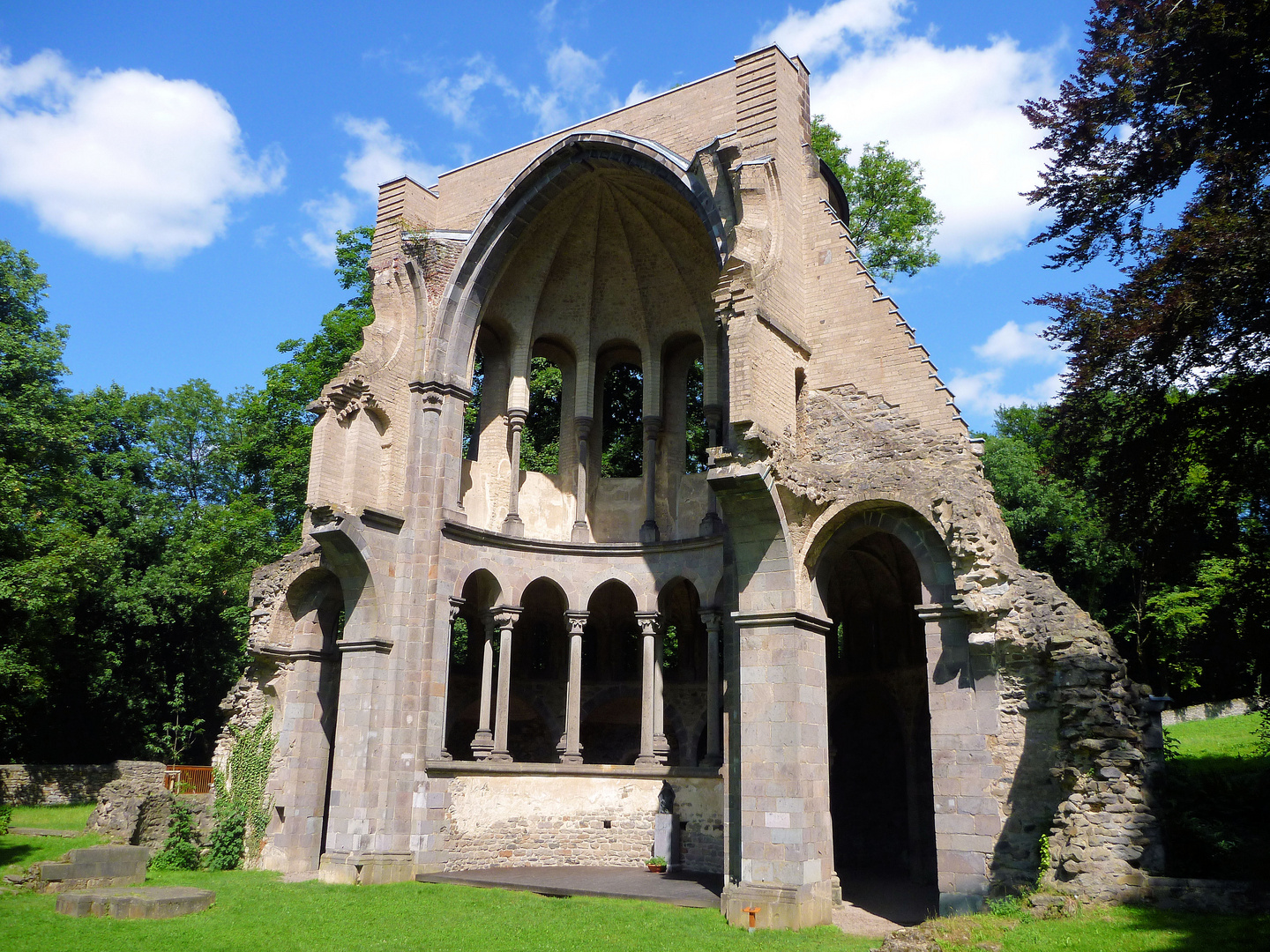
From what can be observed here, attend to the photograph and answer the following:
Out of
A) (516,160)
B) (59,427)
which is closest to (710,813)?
(516,160)

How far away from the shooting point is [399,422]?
61.3ft

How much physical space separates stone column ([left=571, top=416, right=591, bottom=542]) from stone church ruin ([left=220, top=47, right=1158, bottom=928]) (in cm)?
8

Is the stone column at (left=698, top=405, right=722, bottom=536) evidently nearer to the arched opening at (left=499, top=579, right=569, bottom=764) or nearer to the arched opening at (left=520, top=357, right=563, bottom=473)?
the arched opening at (left=499, top=579, right=569, bottom=764)

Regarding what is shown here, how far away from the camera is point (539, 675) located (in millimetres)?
22625

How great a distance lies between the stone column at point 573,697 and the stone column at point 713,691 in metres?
2.52

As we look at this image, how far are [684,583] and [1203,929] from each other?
1389 cm

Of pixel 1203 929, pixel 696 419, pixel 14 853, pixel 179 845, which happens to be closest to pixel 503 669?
pixel 179 845

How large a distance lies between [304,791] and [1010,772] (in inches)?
485

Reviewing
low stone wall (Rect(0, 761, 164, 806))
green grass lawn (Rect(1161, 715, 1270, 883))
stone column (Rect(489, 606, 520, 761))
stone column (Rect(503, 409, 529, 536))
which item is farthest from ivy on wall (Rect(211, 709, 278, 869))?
green grass lawn (Rect(1161, 715, 1270, 883))

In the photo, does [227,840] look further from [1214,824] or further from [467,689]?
[1214,824]

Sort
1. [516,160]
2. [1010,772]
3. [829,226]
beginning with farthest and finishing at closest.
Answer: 1. [516,160]
2. [829,226]
3. [1010,772]

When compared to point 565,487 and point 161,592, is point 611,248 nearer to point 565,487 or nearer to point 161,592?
point 565,487

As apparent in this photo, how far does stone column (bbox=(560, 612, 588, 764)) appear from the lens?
18.5 m

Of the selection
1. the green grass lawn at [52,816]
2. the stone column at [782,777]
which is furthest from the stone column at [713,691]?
the green grass lawn at [52,816]
